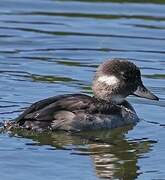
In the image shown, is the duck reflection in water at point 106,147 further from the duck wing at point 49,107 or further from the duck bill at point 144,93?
the duck bill at point 144,93

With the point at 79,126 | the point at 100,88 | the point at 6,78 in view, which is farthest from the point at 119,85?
the point at 6,78

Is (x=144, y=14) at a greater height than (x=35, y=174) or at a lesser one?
greater

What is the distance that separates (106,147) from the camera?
528 inches

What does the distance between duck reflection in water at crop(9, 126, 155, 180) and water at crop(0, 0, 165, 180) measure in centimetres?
1

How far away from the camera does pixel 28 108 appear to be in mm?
14070

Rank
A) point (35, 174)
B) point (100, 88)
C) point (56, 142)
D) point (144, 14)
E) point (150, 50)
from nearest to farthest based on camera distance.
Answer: point (35, 174) → point (56, 142) → point (100, 88) → point (150, 50) → point (144, 14)

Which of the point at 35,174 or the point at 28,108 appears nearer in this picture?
the point at 35,174

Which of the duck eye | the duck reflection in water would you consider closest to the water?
the duck reflection in water

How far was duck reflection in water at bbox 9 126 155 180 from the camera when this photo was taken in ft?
40.2

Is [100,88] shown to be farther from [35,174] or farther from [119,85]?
[35,174]

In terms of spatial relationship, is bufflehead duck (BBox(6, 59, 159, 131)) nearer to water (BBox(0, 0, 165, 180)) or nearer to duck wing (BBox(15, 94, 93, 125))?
duck wing (BBox(15, 94, 93, 125))

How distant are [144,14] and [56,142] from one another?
857 cm

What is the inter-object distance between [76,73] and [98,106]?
10.1ft

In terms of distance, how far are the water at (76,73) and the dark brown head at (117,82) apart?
0.35m
